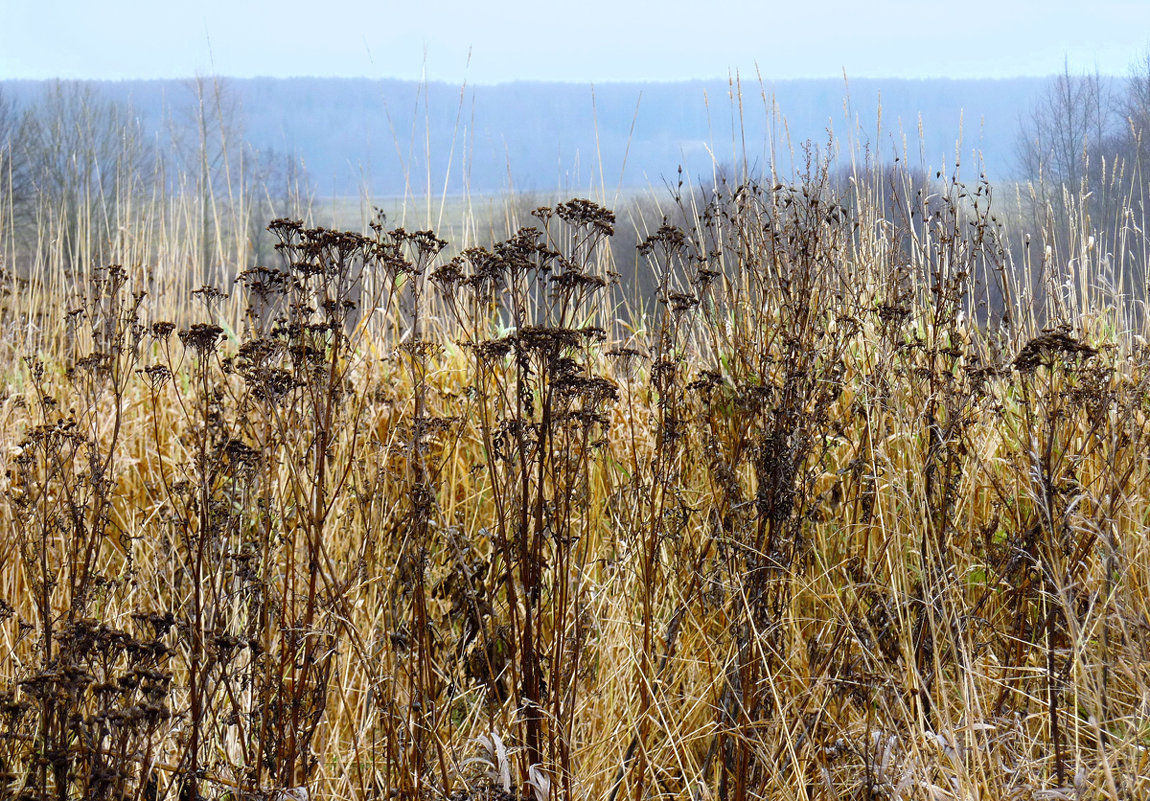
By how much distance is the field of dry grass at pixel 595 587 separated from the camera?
5.25 feet

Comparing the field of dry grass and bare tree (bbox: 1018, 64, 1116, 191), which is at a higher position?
bare tree (bbox: 1018, 64, 1116, 191)

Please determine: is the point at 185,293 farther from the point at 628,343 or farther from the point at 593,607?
the point at 593,607

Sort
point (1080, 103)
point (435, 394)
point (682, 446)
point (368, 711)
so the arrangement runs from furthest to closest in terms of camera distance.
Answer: point (1080, 103)
point (435, 394)
point (682, 446)
point (368, 711)

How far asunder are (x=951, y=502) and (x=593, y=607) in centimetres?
106

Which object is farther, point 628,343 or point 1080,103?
point 1080,103

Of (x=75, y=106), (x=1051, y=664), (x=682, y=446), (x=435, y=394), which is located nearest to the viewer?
(x=1051, y=664)

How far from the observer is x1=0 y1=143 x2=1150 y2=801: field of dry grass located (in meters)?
1.60

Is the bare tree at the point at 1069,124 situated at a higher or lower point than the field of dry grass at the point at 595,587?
higher

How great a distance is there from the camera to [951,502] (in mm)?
2332

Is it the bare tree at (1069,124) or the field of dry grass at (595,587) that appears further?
the bare tree at (1069,124)

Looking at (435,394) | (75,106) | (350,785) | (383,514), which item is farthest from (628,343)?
→ (75,106)

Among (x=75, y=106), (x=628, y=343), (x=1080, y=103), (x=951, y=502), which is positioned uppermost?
(x=75, y=106)

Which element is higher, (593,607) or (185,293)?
(185,293)

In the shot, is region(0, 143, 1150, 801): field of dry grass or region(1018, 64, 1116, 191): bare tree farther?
region(1018, 64, 1116, 191): bare tree
